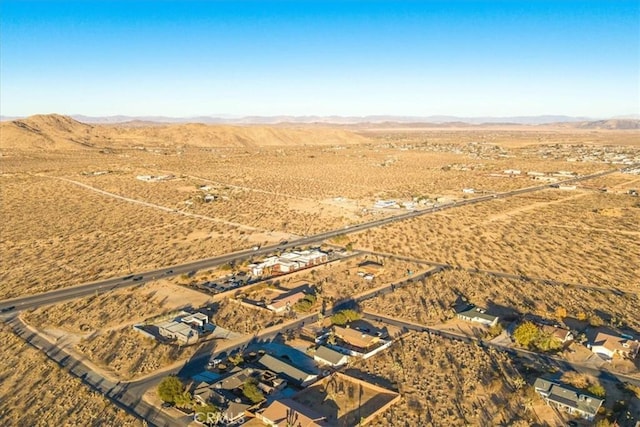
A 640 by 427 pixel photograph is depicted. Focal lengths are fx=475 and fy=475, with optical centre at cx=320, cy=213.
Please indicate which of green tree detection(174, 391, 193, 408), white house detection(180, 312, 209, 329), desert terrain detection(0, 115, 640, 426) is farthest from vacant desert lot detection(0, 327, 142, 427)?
white house detection(180, 312, 209, 329)

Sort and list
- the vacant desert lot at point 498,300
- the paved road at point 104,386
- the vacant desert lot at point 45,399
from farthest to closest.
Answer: the vacant desert lot at point 498,300 < the paved road at point 104,386 < the vacant desert lot at point 45,399

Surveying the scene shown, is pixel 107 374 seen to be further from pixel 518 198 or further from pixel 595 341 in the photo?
pixel 518 198

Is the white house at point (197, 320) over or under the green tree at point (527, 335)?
under

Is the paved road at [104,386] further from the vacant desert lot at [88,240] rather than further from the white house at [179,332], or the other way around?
the vacant desert lot at [88,240]

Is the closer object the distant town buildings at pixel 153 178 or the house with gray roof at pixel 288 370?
the house with gray roof at pixel 288 370

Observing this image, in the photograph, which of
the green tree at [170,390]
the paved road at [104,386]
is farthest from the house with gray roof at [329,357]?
the paved road at [104,386]

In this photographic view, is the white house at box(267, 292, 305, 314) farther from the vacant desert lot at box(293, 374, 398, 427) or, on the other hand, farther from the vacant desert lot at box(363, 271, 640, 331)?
the vacant desert lot at box(293, 374, 398, 427)
